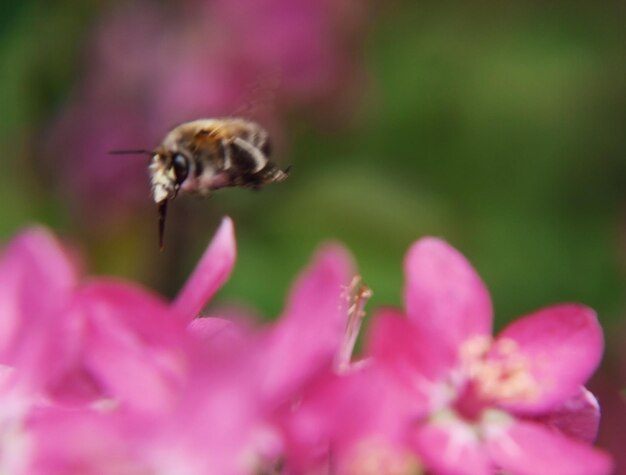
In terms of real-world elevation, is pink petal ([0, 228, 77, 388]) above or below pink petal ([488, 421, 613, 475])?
above

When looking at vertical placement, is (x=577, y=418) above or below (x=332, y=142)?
above

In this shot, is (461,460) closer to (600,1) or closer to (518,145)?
(518,145)

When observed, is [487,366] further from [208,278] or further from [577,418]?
[208,278]

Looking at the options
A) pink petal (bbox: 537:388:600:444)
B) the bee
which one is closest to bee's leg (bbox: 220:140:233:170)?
the bee

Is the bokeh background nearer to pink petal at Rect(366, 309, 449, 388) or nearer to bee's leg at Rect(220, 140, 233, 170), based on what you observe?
bee's leg at Rect(220, 140, 233, 170)

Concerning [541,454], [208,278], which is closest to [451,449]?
[541,454]
